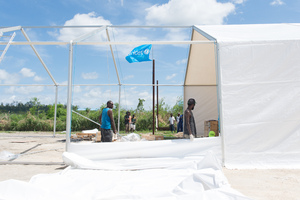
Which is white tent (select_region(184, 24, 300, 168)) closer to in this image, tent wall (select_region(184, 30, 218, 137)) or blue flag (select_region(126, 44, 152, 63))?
blue flag (select_region(126, 44, 152, 63))

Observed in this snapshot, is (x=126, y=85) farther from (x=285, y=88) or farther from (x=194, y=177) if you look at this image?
(x=194, y=177)

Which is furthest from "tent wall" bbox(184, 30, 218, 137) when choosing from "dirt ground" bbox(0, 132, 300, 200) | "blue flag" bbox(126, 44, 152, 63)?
"dirt ground" bbox(0, 132, 300, 200)

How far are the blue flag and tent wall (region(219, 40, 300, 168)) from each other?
2566mm

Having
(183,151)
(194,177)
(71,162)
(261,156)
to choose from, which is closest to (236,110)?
(261,156)

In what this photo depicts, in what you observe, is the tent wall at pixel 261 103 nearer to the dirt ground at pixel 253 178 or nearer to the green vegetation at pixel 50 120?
the dirt ground at pixel 253 178

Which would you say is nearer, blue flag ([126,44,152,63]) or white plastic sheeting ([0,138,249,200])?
white plastic sheeting ([0,138,249,200])

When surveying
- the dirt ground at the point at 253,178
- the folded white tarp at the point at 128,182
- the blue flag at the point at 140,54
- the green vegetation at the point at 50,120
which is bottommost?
the dirt ground at the point at 253,178

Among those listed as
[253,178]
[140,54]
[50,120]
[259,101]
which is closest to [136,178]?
[253,178]

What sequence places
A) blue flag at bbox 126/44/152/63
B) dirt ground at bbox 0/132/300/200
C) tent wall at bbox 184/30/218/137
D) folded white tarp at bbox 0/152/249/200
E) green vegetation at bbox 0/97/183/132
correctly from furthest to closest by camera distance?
green vegetation at bbox 0/97/183/132
tent wall at bbox 184/30/218/137
blue flag at bbox 126/44/152/63
dirt ground at bbox 0/132/300/200
folded white tarp at bbox 0/152/249/200

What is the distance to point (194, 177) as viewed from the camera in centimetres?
319

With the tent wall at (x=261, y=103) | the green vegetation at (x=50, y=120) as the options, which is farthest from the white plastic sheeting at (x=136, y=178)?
the green vegetation at (x=50, y=120)

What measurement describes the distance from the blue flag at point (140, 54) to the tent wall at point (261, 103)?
2.57 m

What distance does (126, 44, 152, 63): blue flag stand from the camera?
23.3 ft

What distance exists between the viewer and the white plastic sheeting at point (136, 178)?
2826 millimetres
